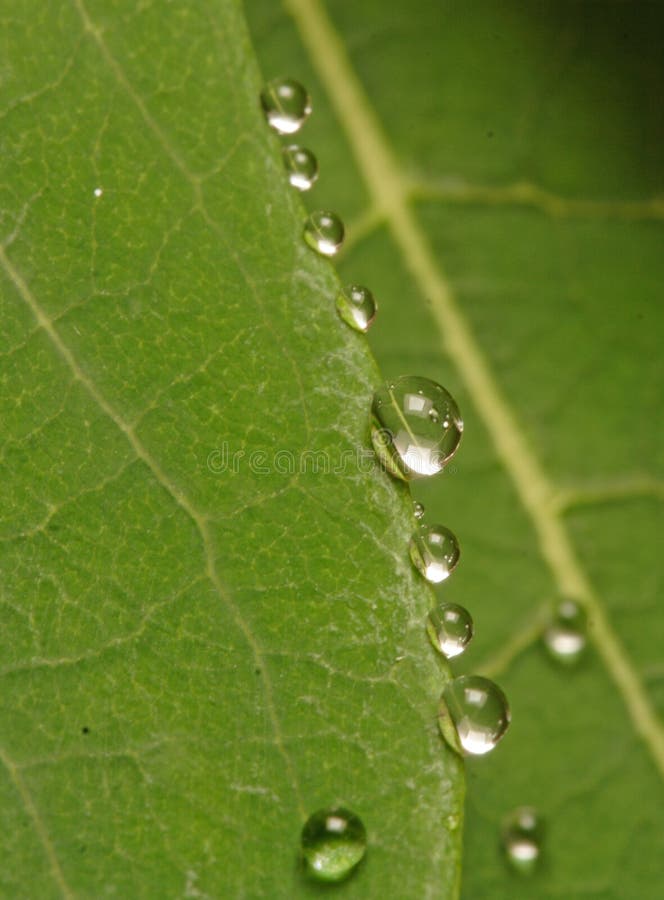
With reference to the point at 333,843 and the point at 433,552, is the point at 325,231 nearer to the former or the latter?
the point at 433,552

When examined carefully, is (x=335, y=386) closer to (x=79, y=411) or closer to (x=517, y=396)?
(x=79, y=411)

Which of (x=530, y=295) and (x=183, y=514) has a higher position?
(x=530, y=295)

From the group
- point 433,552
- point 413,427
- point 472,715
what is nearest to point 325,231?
point 413,427

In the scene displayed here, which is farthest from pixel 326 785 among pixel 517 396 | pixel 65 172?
pixel 517 396

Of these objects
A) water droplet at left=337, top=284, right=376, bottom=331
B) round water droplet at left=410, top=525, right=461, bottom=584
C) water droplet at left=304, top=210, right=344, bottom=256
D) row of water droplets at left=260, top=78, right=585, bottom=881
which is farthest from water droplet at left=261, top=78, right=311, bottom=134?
round water droplet at left=410, top=525, right=461, bottom=584

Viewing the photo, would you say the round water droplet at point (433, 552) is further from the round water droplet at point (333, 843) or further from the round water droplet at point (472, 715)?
the round water droplet at point (333, 843)

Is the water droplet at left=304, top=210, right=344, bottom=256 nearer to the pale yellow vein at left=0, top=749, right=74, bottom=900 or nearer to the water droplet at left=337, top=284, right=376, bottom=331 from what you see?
the water droplet at left=337, top=284, right=376, bottom=331

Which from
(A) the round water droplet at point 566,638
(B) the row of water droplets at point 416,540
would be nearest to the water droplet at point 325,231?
(B) the row of water droplets at point 416,540
